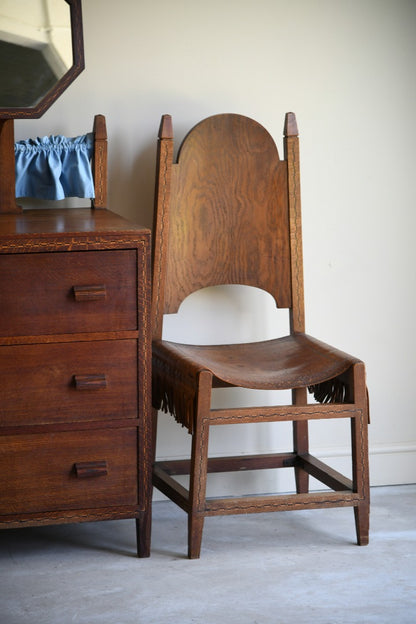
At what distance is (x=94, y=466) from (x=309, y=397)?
885 millimetres

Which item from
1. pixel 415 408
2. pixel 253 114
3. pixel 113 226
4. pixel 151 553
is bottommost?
pixel 151 553

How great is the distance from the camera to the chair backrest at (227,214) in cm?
243

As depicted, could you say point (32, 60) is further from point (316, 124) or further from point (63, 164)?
point (316, 124)

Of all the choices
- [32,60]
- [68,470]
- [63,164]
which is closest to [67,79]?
[32,60]

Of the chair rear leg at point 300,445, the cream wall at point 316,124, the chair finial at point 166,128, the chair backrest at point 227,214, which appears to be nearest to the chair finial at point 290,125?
the chair backrest at point 227,214

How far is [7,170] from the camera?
233 centimetres

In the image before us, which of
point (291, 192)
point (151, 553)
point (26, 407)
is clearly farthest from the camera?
point (291, 192)

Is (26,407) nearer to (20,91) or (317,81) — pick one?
(20,91)

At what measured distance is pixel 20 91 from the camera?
2305 millimetres

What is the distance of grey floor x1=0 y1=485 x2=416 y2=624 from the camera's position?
1927 millimetres

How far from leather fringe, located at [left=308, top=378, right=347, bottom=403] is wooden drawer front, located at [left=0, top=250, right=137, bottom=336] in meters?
0.58

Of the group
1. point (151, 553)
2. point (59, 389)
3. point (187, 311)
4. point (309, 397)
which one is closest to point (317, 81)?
point (187, 311)

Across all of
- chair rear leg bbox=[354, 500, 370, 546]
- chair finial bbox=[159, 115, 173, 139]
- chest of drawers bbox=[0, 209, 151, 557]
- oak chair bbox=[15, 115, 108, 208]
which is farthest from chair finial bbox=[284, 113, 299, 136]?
chair rear leg bbox=[354, 500, 370, 546]

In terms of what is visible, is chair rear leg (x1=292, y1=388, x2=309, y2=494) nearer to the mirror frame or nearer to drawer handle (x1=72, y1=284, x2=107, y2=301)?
drawer handle (x1=72, y1=284, x2=107, y2=301)
